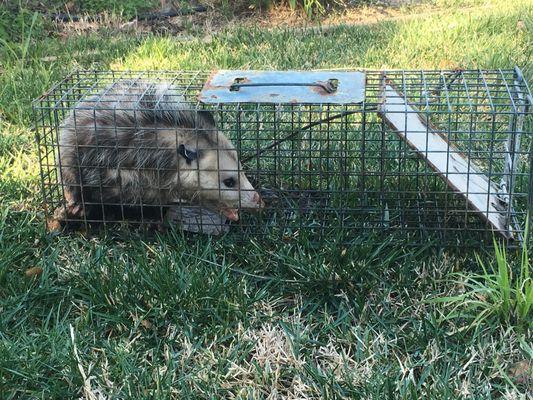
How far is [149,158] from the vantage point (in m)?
2.83

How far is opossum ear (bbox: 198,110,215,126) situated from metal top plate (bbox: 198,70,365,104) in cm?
12

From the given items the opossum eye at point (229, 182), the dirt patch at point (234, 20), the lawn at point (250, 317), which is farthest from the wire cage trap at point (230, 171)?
the dirt patch at point (234, 20)

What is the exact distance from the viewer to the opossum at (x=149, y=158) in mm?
2820

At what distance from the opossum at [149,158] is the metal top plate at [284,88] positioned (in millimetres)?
144

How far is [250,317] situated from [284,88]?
0.84 meters

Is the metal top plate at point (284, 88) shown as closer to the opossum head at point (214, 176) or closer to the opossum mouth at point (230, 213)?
the opossum head at point (214, 176)

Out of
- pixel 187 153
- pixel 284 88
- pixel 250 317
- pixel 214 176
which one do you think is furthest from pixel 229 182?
pixel 250 317

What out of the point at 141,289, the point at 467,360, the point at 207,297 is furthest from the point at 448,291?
the point at 141,289

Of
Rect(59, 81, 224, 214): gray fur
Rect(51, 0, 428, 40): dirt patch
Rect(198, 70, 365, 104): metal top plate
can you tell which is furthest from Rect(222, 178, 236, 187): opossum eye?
Rect(51, 0, 428, 40): dirt patch

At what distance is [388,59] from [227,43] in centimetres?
114

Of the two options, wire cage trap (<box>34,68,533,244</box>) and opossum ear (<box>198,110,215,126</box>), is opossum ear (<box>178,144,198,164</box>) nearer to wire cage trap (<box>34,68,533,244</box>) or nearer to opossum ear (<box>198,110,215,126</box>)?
wire cage trap (<box>34,68,533,244</box>)

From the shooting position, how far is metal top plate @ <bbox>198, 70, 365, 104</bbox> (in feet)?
8.55

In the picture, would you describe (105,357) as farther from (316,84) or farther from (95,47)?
(95,47)

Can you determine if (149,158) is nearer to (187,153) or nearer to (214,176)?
(187,153)
